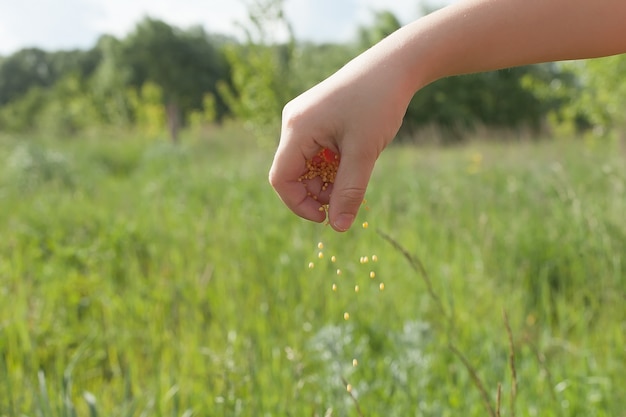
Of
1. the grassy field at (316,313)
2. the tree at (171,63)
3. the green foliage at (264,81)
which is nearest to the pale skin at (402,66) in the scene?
the grassy field at (316,313)

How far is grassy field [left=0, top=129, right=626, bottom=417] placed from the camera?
1.75 metres

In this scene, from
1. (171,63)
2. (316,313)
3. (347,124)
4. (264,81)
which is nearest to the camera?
(347,124)

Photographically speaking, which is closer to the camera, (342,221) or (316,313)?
(342,221)

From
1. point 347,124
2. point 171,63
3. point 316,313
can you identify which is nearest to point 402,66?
point 347,124

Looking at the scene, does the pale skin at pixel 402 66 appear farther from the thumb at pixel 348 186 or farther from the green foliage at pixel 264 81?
A: the green foliage at pixel 264 81

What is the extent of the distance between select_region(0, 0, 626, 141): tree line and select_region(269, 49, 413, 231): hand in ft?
5.69

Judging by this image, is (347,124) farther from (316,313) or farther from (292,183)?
(316,313)

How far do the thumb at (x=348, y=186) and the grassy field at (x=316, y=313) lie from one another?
0.32 meters

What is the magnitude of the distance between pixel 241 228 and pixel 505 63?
283cm

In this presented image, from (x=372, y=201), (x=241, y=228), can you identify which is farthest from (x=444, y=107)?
(x=241, y=228)

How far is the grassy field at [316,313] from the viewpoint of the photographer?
175 centimetres

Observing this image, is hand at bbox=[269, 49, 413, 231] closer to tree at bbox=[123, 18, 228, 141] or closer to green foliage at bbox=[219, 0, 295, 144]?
green foliage at bbox=[219, 0, 295, 144]

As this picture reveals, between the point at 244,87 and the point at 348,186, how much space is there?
7.13 meters

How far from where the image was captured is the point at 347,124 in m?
0.82
